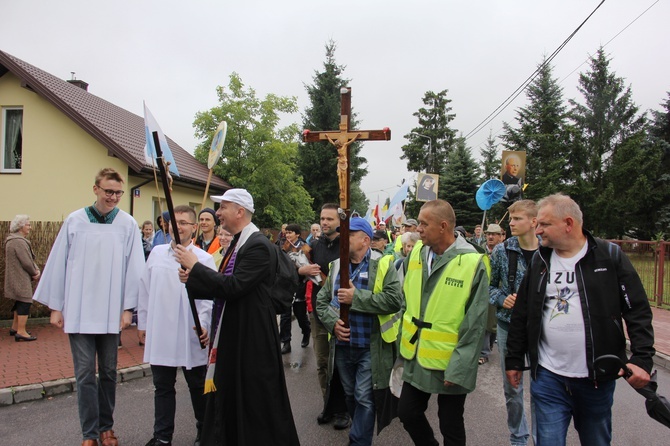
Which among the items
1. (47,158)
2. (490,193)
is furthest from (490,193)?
(47,158)

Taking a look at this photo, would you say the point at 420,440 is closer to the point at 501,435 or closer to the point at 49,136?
the point at 501,435

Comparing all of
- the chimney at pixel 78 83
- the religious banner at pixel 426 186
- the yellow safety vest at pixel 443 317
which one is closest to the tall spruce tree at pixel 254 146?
the chimney at pixel 78 83

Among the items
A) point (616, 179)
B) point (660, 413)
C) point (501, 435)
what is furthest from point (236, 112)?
point (616, 179)

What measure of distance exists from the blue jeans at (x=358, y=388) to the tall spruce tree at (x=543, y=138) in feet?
108

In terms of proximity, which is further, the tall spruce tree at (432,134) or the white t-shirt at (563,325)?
the tall spruce tree at (432,134)

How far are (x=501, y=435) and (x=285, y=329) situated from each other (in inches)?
152

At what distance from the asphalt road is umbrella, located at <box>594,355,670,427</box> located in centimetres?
199

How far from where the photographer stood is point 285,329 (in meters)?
7.44

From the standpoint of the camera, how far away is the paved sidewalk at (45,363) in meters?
5.40

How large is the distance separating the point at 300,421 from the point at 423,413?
6.06 feet

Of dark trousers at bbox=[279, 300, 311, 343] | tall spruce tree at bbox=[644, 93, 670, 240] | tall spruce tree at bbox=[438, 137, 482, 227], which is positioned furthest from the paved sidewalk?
tall spruce tree at bbox=[644, 93, 670, 240]

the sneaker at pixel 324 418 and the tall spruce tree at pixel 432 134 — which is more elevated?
the tall spruce tree at pixel 432 134

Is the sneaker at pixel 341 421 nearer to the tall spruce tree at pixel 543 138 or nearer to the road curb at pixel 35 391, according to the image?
the road curb at pixel 35 391

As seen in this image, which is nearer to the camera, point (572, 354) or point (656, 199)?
point (572, 354)
